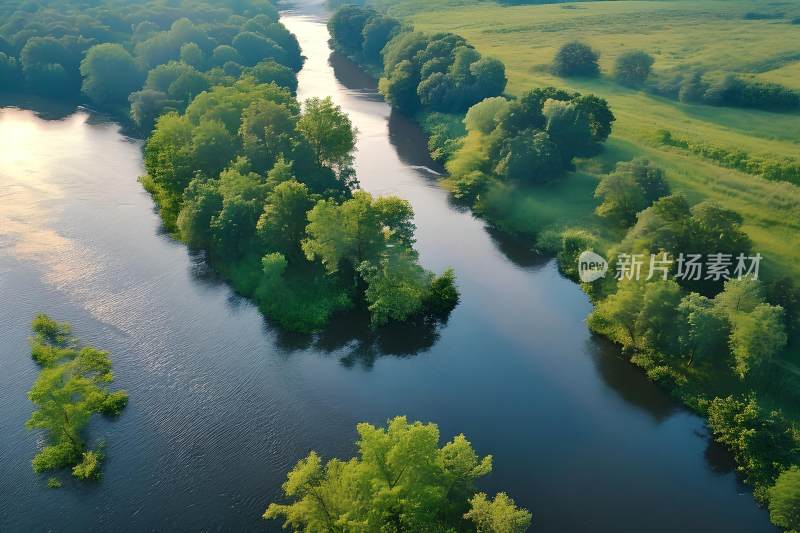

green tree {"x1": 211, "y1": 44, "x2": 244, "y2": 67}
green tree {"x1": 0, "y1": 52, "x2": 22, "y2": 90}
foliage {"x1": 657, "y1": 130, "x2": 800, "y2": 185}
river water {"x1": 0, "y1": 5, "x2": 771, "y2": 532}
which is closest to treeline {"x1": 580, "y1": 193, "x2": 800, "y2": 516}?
river water {"x1": 0, "y1": 5, "x2": 771, "y2": 532}

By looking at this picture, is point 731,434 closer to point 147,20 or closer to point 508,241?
point 508,241

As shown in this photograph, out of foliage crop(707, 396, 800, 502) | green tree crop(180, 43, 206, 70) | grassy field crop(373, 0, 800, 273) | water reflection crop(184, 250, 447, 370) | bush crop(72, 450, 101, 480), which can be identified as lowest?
water reflection crop(184, 250, 447, 370)

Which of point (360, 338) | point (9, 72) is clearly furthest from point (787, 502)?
point (9, 72)

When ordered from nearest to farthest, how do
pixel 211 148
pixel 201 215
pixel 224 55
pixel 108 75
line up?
1. pixel 201 215
2. pixel 211 148
3. pixel 108 75
4. pixel 224 55

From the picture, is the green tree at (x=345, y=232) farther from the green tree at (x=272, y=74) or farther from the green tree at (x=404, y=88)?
the green tree at (x=404, y=88)

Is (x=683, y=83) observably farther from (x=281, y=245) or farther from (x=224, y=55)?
(x=224, y=55)

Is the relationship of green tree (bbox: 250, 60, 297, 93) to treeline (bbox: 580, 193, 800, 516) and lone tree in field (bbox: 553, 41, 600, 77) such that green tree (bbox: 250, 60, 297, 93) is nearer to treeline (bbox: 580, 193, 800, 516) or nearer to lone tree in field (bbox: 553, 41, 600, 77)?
lone tree in field (bbox: 553, 41, 600, 77)
